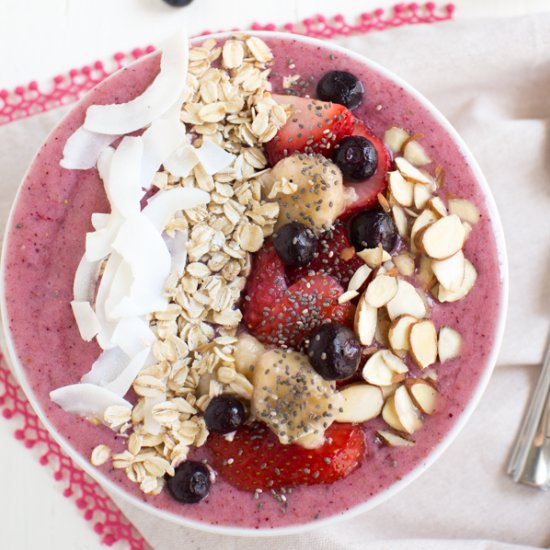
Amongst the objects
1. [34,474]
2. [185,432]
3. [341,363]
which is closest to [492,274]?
[341,363]

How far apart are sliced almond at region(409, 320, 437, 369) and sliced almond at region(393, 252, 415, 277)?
0.30ft

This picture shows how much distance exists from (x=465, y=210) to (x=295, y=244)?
Answer: 0.34 meters

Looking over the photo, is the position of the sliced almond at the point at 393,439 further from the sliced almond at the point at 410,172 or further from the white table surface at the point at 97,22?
the white table surface at the point at 97,22

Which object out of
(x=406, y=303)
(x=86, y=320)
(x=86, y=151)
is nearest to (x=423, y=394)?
(x=406, y=303)

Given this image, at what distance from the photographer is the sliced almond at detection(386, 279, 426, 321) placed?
1.43m

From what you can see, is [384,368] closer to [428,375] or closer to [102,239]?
[428,375]

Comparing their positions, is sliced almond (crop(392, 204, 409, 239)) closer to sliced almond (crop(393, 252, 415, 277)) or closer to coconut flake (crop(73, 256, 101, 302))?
sliced almond (crop(393, 252, 415, 277))

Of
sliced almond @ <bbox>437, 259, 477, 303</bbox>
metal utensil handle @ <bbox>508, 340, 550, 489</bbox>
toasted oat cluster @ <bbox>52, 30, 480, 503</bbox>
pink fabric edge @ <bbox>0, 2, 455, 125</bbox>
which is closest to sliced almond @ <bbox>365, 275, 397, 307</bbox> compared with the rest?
toasted oat cluster @ <bbox>52, 30, 480, 503</bbox>

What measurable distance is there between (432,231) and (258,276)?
31cm

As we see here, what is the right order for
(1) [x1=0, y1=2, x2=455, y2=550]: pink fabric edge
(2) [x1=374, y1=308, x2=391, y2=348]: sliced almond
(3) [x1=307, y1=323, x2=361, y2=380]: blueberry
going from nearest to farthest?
(3) [x1=307, y1=323, x2=361, y2=380]: blueberry
(2) [x1=374, y1=308, x2=391, y2=348]: sliced almond
(1) [x1=0, y1=2, x2=455, y2=550]: pink fabric edge

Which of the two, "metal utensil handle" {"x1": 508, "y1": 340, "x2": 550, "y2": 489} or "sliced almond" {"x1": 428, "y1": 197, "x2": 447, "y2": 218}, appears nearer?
"sliced almond" {"x1": 428, "y1": 197, "x2": 447, "y2": 218}

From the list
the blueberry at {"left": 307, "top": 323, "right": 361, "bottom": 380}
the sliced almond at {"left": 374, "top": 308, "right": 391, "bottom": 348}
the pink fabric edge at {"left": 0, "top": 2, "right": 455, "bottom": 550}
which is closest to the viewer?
the blueberry at {"left": 307, "top": 323, "right": 361, "bottom": 380}

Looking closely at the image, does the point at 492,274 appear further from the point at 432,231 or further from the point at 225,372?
the point at 225,372

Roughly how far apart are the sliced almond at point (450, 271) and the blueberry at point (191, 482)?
53cm
